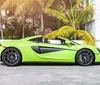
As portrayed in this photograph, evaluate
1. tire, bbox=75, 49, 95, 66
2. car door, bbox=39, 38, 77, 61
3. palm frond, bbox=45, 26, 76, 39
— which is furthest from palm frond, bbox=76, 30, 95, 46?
car door, bbox=39, 38, 77, 61

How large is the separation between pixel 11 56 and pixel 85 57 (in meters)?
2.60

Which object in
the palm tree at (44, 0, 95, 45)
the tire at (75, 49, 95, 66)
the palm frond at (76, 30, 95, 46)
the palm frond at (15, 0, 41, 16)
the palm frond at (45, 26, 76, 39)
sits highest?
the palm frond at (15, 0, 41, 16)

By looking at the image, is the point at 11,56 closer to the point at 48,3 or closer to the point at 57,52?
the point at 57,52

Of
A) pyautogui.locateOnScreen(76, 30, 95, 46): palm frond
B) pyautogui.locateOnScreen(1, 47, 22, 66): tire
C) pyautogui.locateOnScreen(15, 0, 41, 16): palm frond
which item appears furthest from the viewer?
pyautogui.locateOnScreen(15, 0, 41, 16): palm frond

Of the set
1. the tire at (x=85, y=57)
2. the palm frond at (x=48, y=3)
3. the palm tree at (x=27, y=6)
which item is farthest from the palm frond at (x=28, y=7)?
the tire at (x=85, y=57)

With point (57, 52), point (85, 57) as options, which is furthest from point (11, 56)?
point (85, 57)

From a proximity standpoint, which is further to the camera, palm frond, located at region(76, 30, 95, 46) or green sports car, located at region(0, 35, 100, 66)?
palm frond, located at region(76, 30, 95, 46)

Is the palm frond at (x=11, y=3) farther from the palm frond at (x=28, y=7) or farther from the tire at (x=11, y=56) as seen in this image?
the tire at (x=11, y=56)

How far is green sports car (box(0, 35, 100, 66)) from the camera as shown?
29.9ft

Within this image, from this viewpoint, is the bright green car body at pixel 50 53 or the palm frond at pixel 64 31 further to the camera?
the palm frond at pixel 64 31

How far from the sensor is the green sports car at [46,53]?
359 inches

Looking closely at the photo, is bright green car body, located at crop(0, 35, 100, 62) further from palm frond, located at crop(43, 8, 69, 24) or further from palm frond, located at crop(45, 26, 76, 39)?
palm frond, located at crop(43, 8, 69, 24)

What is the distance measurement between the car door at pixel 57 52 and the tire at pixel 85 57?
20 cm

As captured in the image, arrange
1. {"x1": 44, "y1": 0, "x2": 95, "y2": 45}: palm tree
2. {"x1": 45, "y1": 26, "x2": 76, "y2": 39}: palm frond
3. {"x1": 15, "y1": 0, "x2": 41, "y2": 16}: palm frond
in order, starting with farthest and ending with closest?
{"x1": 15, "y1": 0, "x2": 41, "y2": 16}: palm frond, {"x1": 44, "y1": 0, "x2": 95, "y2": 45}: palm tree, {"x1": 45, "y1": 26, "x2": 76, "y2": 39}: palm frond
